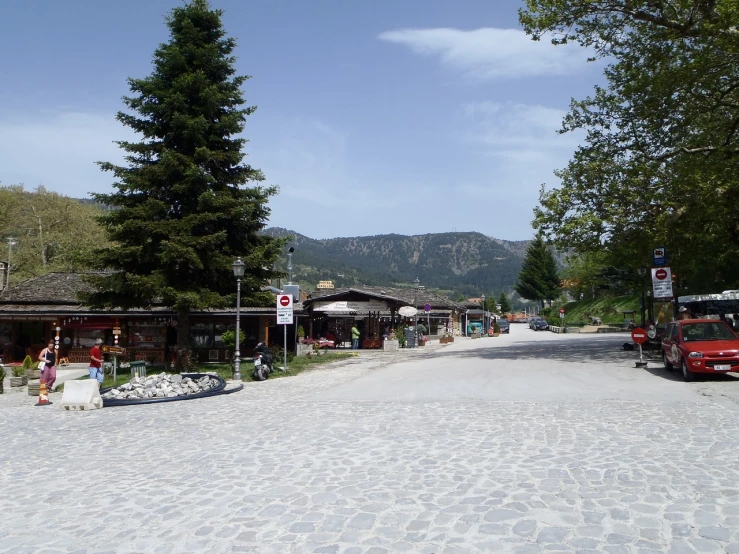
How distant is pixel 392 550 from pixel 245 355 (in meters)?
26.7

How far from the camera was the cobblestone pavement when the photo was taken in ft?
16.3

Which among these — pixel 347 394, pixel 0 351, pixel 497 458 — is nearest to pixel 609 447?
pixel 497 458

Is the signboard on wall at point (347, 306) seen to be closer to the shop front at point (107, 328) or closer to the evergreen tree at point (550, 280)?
the shop front at point (107, 328)

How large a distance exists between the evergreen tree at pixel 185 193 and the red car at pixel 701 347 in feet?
46.7

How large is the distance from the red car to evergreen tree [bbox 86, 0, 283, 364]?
14.2 meters

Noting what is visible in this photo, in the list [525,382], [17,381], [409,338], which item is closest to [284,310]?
[525,382]

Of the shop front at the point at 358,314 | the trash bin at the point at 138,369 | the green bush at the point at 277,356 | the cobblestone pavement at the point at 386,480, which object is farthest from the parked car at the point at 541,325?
the cobblestone pavement at the point at 386,480

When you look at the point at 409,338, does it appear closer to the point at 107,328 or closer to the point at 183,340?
the point at 107,328

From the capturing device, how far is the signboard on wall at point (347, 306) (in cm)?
3416

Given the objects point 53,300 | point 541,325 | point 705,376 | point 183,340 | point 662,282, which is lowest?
point 705,376

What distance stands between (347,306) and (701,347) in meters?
21.3

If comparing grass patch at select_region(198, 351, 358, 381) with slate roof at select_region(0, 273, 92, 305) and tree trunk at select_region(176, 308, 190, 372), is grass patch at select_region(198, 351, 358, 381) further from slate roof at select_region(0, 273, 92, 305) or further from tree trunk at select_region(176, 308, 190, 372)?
slate roof at select_region(0, 273, 92, 305)

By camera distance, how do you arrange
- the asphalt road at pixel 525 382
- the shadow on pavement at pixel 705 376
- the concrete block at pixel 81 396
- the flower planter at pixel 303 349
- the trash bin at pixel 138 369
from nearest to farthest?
the asphalt road at pixel 525 382, the concrete block at pixel 81 396, the shadow on pavement at pixel 705 376, the trash bin at pixel 138 369, the flower planter at pixel 303 349

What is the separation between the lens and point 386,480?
6750mm
